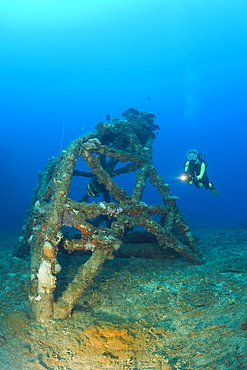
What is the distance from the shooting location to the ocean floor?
268 cm

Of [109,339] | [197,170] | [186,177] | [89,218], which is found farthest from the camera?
[197,170]

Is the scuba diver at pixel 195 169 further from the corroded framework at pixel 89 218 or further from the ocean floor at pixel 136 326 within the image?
the ocean floor at pixel 136 326

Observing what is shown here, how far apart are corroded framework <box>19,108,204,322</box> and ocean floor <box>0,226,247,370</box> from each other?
467mm

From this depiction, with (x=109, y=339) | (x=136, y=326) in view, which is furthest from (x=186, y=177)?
(x=109, y=339)

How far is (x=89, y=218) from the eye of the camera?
5.11m

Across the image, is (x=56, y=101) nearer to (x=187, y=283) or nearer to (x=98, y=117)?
(x=98, y=117)

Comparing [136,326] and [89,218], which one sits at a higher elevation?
[89,218]

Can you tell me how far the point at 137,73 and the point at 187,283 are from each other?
8627 cm

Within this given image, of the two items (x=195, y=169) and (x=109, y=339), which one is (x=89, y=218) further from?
(x=195, y=169)

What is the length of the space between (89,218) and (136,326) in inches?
93.3

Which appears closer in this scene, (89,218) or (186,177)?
(89,218)

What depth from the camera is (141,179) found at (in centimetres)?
709

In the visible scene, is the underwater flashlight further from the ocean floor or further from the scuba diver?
the ocean floor

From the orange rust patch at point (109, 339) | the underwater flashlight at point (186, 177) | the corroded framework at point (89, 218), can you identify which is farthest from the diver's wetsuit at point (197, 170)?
the orange rust patch at point (109, 339)
